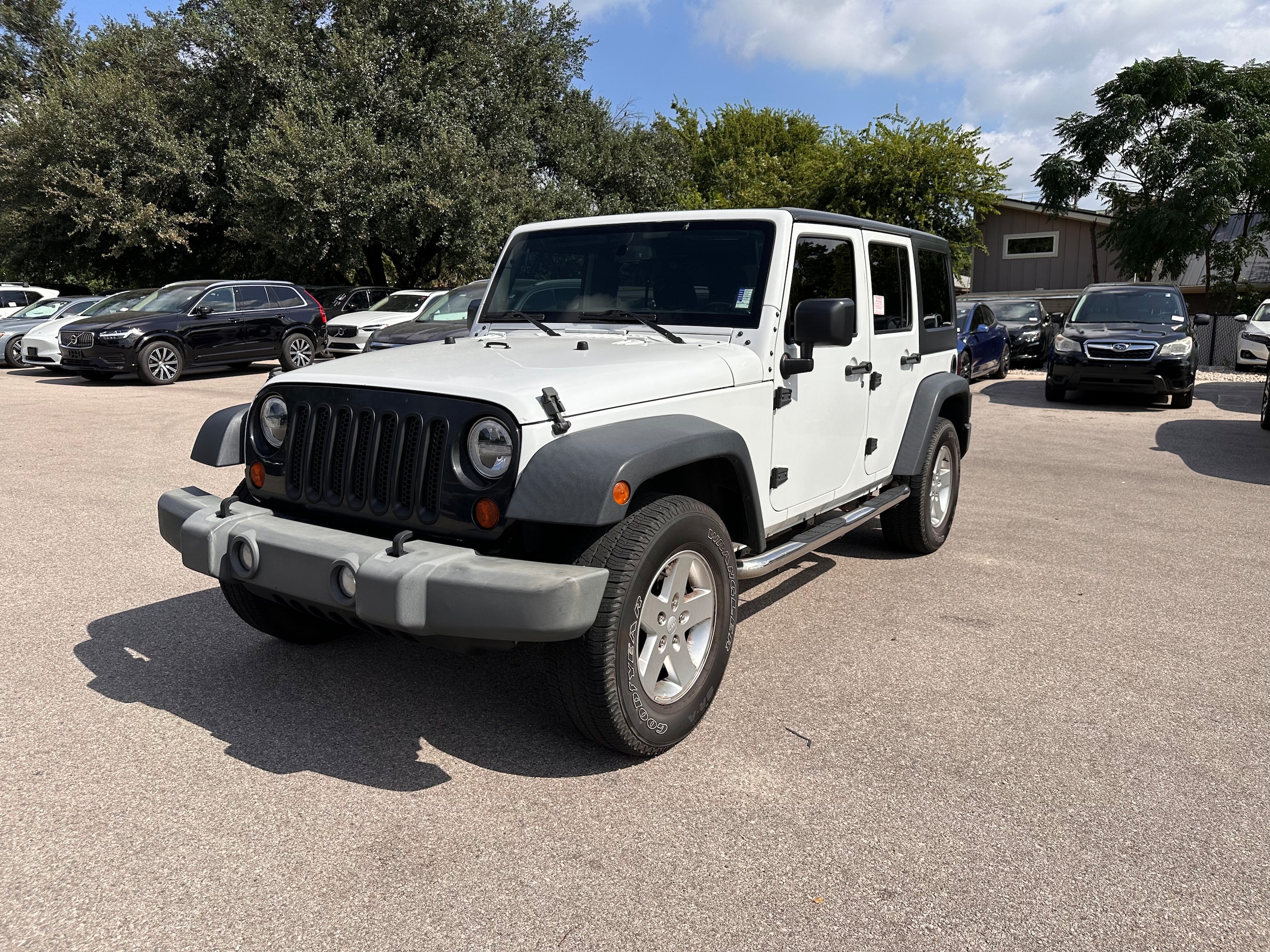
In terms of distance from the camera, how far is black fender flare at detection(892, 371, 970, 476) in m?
5.58

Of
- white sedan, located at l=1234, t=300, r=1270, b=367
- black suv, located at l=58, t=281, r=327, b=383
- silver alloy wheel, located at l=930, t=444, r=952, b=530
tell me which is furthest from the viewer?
white sedan, located at l=1234, t=300, r=1270, b=367

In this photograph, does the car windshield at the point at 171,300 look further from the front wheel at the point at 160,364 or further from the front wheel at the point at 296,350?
the front wheel at the point at 296,350

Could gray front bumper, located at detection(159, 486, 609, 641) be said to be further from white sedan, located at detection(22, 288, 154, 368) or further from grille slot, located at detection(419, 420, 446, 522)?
white sedan, located at detection(22, 288, 154, 368)

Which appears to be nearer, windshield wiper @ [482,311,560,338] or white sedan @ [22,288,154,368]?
windshield wiper @ [482,311,560,338]

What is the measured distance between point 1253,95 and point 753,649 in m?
30.2

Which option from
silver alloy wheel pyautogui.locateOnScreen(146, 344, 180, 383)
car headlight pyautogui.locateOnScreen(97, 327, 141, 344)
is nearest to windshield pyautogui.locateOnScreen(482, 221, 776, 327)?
car headlight pyautogui.locateOnScreen(97, 327, 141, 344)

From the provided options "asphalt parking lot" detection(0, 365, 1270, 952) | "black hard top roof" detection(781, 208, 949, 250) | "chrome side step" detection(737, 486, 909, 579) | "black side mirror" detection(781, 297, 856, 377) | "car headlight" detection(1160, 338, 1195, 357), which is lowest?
"asphalt parking lot" detection(0, 365, 1270, 952)

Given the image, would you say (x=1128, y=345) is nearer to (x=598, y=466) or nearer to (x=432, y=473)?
(x=598, y=466)

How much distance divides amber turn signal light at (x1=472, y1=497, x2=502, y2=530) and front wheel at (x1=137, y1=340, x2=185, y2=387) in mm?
14576

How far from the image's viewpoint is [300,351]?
59.3 ft

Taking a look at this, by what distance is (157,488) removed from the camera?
25.3 ft

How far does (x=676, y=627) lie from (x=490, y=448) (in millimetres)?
939

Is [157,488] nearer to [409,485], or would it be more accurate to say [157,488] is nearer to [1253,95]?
[409,485]

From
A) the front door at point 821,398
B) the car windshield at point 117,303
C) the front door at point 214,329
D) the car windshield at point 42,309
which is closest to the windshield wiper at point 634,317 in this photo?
the front door at point 821,398
